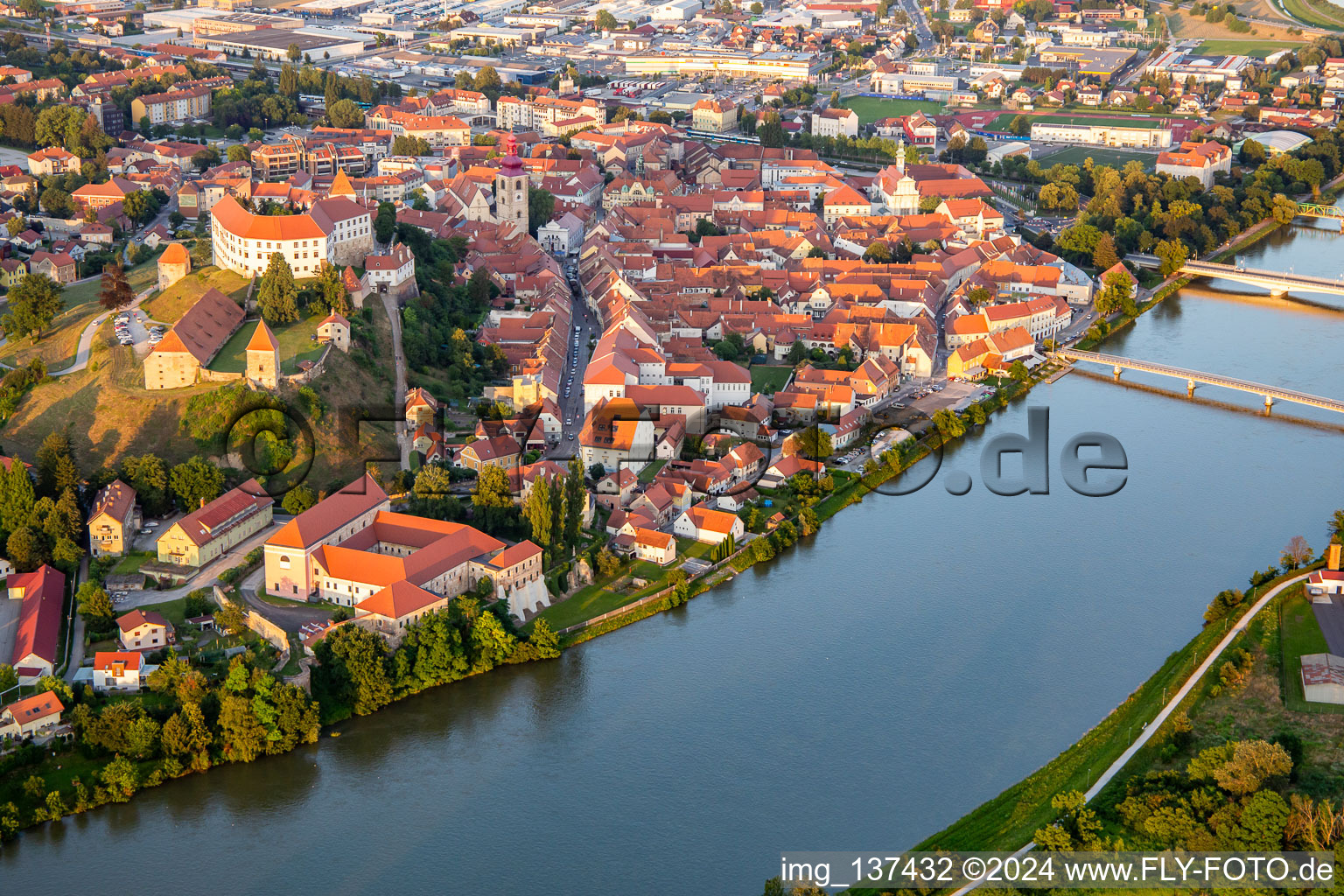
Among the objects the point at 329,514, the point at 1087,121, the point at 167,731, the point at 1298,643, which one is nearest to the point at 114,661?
the point at 167,731

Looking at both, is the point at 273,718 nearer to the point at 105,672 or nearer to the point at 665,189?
the point at 105,672

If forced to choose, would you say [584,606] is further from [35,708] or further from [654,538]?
[35,708]

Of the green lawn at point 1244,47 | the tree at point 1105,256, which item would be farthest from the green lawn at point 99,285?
the green lawn at point 1244,47

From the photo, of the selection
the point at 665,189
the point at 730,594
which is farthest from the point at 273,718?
the point at 665,189

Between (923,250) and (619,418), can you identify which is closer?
(619,418)

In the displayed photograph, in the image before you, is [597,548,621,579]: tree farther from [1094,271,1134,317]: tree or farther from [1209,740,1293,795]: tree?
[1094,271,1134,317]: tree

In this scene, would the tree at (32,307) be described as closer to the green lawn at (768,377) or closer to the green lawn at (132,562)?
the green lawn at (132,562)

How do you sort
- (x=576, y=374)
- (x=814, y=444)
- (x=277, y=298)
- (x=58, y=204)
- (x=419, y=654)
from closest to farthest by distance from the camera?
(x=419, y=654), (x=814, y=444), (x=277, y=298), (x=576, y=374), (x=58, y=204)
